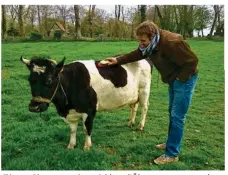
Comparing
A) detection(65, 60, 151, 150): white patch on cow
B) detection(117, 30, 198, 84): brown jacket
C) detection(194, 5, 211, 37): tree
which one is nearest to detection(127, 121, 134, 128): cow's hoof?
detection(65, 60, 151, 150): white patch on cow

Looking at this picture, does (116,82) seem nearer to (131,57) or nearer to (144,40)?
(131,57)

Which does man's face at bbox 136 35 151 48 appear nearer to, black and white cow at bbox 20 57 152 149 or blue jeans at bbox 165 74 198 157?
blue jeans at bbox 165 74 198 157

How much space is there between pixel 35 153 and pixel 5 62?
732 centimetres

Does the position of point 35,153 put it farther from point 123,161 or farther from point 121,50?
point 121,50

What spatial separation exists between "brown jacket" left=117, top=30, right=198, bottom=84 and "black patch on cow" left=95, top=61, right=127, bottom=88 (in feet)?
3.03

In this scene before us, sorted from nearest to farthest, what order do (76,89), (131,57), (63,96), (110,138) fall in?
(63,96) < (76,89) < (131,57) < (110,138)

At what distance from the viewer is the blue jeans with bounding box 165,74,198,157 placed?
4805 mm

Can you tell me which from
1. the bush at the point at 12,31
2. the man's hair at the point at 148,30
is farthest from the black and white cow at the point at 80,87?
the bush at the point at 12,31

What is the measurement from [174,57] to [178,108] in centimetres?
77

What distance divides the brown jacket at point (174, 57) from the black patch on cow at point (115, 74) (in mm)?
923

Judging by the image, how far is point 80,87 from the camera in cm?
515

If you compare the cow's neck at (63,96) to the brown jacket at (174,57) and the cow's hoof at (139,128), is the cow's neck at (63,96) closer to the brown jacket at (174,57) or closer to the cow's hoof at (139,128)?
the brown jacket at (174,57)

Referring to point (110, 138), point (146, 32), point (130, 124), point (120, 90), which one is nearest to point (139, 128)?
point (130, 124)

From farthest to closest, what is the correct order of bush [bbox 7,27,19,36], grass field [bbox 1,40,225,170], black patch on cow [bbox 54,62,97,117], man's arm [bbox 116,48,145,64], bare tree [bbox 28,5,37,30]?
bush [bbox 7,27,19,36]
bare tree [bbox 28,5,37,30]
man's arm [bbox 116,48,145,64]
black patch on cow [bbox 54,62,97,117]
grass field [bbox 1,40,225,170]
